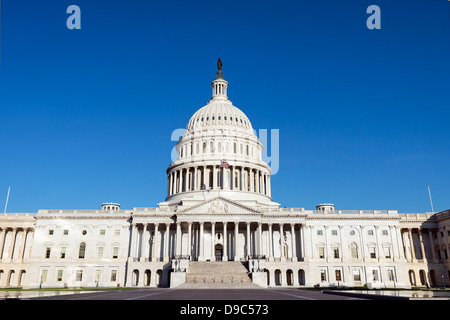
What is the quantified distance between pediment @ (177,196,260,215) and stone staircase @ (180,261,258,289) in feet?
38.5

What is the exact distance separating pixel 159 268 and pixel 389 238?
50096 mm

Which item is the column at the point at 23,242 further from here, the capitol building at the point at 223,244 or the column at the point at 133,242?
the column at the point at 133,242

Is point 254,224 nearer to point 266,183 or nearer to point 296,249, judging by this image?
point 296,249

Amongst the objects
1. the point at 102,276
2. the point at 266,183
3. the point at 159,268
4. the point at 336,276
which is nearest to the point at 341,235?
the point at 336,276

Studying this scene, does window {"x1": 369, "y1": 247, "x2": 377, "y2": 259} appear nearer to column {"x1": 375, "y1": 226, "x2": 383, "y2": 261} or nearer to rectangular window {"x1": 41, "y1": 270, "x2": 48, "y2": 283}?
column {"x1": 375, "y1": 226, "x2": 383, "y2": 261}

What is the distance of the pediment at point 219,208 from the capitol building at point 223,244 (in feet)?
0.68

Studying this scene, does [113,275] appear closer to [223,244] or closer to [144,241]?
[144,241]

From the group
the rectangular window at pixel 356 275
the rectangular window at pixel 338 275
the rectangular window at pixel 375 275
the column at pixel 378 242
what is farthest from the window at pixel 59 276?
the column at pixel 378 242

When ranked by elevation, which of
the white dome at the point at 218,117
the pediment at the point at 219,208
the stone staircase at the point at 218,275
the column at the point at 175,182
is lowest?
the stone staircase at the point at 218,275

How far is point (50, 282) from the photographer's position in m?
74.8

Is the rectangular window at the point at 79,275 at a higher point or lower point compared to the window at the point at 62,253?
lower

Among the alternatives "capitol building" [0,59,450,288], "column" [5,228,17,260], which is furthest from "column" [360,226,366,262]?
"column" [5,228,17,260]

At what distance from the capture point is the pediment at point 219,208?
246 ft

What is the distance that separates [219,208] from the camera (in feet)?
247
